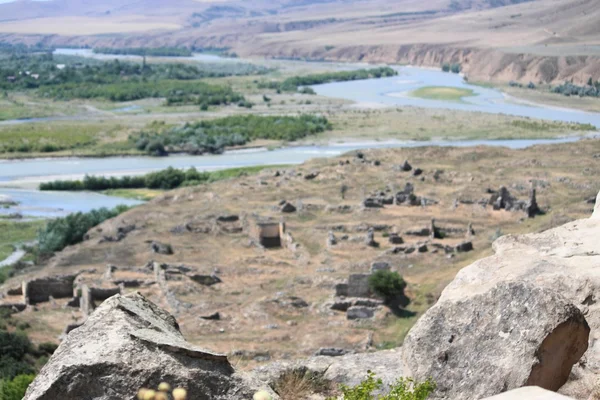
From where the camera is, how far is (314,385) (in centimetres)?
993

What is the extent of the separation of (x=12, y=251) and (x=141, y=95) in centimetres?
8170

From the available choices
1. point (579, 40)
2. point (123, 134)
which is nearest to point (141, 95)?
point (123, 134)

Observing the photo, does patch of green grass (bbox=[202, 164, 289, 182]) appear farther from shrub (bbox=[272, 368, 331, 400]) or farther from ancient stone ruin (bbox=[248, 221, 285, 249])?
shrub (bbox=[272, 368, 331, 400])

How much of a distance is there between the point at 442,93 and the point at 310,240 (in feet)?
249

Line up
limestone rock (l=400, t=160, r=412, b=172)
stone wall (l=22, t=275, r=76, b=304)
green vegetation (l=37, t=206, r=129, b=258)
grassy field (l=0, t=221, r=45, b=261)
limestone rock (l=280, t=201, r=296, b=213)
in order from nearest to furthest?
1. stone wall (l=22, t=275, r=76, b=304)
2. green vegetation (l=37, t=206, r=129, b=258)
3. grassy field (l=0, t=221, r=45, b=261)
4. limestone rock (l=280, t=201, r=296, b=213)
5. limestone rock (l=400, t=160, r=412, b=172)

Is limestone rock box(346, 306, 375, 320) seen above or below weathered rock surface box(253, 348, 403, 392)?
below

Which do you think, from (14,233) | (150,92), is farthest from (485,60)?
(14,233)

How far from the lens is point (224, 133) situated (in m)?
84.3

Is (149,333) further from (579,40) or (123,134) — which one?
(123,134)

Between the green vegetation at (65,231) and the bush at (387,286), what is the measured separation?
18.7 metres

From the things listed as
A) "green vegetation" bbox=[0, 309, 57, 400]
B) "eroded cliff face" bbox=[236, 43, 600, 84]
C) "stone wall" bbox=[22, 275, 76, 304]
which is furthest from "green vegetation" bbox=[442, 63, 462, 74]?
"green vegetation" bbox=[0, 309, 57, 400]

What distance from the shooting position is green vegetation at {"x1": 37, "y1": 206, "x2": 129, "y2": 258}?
42969 mm

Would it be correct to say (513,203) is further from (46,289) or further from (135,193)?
(135,193)

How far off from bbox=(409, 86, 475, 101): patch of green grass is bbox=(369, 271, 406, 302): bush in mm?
81707
